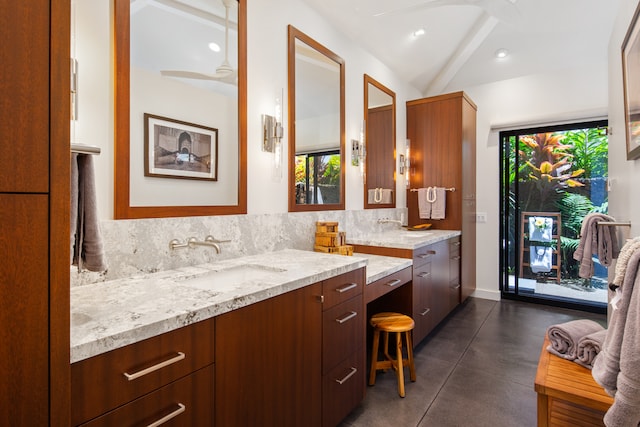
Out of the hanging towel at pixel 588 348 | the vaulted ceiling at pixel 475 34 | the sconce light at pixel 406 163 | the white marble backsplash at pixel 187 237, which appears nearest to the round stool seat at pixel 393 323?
the white marble backsplash at pixel 187 237

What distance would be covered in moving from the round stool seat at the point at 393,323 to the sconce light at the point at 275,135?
1182 mm

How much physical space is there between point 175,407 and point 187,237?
0.92 metres

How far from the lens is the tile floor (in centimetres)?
190

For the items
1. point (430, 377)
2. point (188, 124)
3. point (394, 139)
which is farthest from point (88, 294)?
point (394, 139)

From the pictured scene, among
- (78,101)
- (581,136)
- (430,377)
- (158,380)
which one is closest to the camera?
(158,380)

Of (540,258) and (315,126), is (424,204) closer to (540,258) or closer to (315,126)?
(540,258)

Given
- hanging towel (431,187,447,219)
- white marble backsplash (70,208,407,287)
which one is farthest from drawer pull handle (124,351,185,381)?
hanging towel (431,187,447,219)

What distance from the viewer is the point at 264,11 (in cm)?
216

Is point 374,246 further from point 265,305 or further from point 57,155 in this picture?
point 57,155

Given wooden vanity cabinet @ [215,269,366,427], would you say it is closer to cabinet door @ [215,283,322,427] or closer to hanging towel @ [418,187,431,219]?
cabinet door @ [215,283,322,427]

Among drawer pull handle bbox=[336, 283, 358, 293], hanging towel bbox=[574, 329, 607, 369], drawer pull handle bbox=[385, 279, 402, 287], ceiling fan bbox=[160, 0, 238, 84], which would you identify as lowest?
hanging towel bbox=[574, 329, 607, 369]

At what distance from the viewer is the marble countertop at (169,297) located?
2.73 ft

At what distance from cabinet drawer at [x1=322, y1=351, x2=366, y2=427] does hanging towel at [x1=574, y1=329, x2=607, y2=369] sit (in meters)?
1.02

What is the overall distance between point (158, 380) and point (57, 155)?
2.03ft
